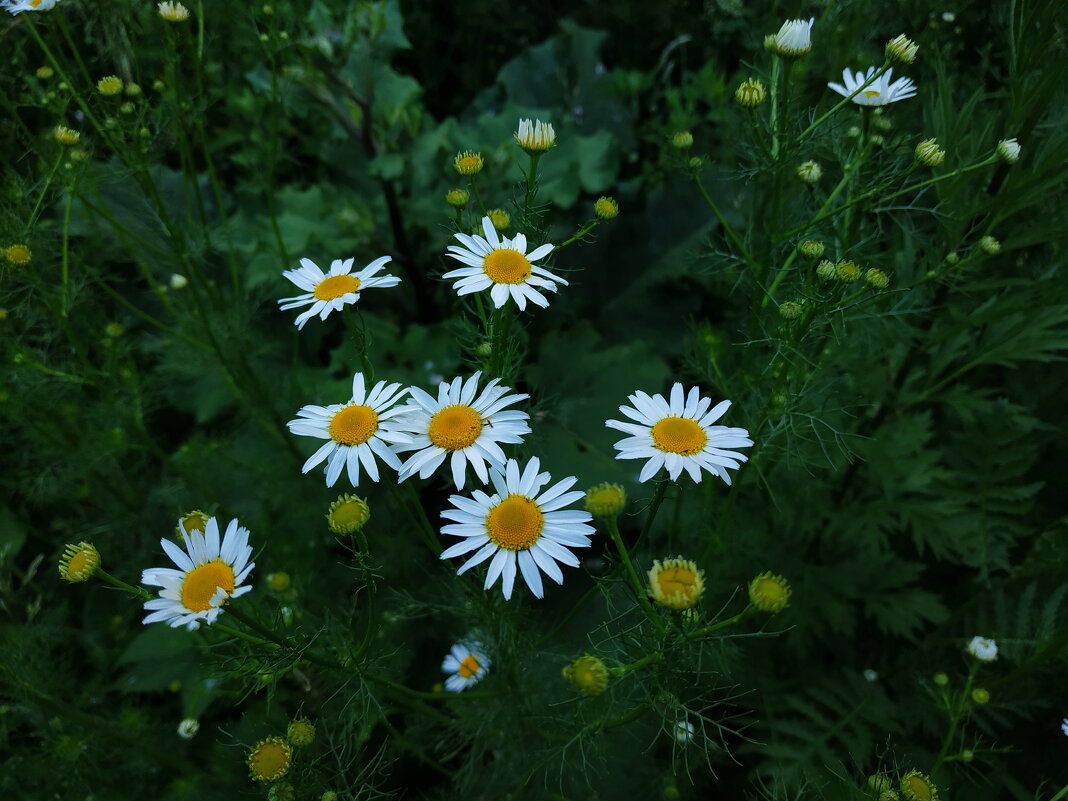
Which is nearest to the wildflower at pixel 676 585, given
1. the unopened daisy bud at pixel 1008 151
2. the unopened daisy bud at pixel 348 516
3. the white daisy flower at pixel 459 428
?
the white daisy flower at pixel 459 428

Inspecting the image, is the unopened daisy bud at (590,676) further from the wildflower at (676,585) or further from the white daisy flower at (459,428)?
the white daisy flower at (459,428)

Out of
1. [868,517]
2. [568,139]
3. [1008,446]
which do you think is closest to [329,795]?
[868,517]

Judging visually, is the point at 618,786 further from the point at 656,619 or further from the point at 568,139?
the point at 568,139

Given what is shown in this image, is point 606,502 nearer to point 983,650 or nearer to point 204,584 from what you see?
point 204,584

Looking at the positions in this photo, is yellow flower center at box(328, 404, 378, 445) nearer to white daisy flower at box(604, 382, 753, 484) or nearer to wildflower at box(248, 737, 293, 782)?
white daisy flower at box(604, 382, 753, 484)

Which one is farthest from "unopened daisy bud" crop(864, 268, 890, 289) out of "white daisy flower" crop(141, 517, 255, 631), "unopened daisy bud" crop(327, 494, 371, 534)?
"white daisy flower" crop(141, 517, 255, 631)
